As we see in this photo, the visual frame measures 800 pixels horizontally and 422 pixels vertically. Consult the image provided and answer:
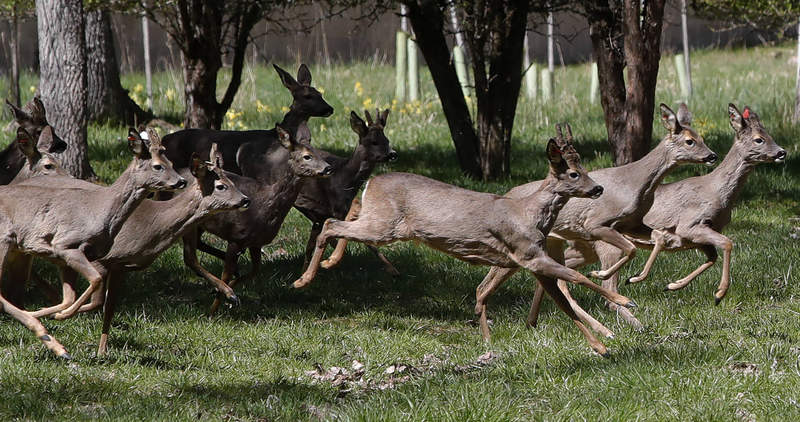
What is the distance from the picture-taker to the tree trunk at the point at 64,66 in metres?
9.63

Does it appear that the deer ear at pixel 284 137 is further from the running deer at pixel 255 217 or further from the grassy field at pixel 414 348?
the grassy field at pixel 414 348

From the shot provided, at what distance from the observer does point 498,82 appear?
1241cm

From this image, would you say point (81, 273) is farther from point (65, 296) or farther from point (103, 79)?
point (103, 79)

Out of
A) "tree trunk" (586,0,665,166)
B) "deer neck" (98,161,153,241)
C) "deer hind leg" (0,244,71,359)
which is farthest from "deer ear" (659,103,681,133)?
"deer hind leg" (0,244,71,359)

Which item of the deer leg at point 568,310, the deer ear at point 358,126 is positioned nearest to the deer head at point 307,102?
the deer ear at point 358,126

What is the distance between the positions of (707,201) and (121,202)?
14.0 feet

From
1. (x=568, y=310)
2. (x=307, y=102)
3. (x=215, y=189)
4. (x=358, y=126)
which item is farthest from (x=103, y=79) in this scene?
(x=568, y=310)

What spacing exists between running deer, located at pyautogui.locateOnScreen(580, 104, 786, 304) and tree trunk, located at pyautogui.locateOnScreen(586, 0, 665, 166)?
1.97m

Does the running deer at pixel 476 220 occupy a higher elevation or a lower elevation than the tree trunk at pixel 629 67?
lower

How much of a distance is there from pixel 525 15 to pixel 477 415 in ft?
25.3

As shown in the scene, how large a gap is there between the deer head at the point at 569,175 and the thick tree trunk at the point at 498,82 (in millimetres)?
5369

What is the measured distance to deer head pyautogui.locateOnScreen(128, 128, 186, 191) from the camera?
21.8 feet

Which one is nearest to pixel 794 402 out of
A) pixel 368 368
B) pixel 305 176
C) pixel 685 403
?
pixel 685 403

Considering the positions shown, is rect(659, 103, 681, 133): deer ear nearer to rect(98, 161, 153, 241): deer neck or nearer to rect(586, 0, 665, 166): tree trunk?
rect(586, 0, 665, 166): tree trunk
